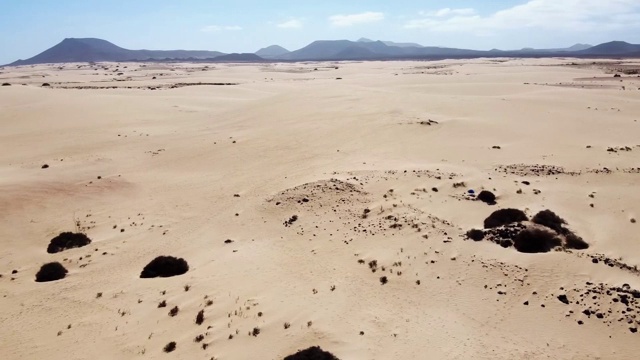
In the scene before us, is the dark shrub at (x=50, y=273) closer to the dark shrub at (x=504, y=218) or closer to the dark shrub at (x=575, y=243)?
the dark shrub at (x=504, y=218)

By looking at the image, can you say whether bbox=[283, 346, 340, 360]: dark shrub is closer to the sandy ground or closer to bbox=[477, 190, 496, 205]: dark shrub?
the sandy ground

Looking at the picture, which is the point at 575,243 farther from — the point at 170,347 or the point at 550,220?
the point at 170,347

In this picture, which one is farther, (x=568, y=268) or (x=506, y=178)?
(x=506, y=178)

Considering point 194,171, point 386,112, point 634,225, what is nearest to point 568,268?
point 634,225

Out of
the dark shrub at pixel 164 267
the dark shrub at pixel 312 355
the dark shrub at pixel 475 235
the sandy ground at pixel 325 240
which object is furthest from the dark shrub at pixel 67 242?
the dark shrub at pixel 475 235

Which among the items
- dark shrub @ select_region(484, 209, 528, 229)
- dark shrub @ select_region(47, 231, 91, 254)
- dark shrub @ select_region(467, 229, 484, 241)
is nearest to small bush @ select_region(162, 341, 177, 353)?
dark shrub @ select_region(47, 231, 91, 254)

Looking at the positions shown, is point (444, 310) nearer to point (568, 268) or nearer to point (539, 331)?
point (539, 331)
